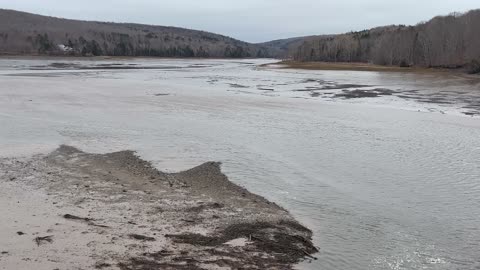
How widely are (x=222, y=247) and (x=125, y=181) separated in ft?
10.9

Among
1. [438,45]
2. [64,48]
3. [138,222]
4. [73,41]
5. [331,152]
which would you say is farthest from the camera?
[73,41]

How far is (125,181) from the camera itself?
28.7ft

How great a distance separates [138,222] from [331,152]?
639 cm

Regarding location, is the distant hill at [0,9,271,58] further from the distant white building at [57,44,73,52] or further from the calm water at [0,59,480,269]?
the calm water at [0,59,480,269]

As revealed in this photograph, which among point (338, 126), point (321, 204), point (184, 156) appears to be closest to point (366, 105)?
point (338, 126)

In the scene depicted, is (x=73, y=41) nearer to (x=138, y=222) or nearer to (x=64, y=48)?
(x=64, y=48)

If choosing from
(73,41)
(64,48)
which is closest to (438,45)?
(64,48)

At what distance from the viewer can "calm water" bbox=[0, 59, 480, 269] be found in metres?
6.57

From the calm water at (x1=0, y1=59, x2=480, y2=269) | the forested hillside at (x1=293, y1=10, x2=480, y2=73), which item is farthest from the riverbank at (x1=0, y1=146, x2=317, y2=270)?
the forested hillside at (x1=293, y1=10, x2=480, y2=73)

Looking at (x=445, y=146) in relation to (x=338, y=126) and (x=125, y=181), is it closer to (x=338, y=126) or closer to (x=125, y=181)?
(x=338, y=126)

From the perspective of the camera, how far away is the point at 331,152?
39.3 feet

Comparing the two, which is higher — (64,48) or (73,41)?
(73,41)

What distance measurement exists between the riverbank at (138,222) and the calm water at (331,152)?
0.50m

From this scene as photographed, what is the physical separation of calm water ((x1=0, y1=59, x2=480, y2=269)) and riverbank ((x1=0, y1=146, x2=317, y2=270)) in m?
0.50
